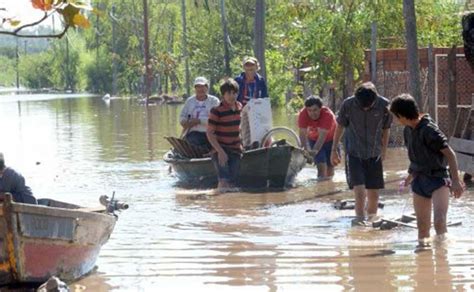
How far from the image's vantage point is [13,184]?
9617mm

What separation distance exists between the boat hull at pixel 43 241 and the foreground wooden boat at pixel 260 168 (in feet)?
22.3

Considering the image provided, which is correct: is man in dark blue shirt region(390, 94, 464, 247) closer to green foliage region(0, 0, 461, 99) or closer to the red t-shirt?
green foliage region(0, 0, 461, 99)

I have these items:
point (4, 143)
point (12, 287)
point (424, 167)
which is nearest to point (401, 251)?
point (424, 167)

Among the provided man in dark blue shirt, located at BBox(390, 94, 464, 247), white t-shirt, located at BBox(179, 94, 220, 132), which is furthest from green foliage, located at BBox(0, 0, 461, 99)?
man in dark blue shirt, located at BBox(390, 94, 464, 247)

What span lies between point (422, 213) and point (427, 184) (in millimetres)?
353

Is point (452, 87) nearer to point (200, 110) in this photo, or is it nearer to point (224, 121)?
point (224, 121)

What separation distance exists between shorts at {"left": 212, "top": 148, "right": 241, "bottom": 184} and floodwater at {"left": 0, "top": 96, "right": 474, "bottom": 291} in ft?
1.60

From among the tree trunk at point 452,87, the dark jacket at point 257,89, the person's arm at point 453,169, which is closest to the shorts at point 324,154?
the dark jacket at point 257,89

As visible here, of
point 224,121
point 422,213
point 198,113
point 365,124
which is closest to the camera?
point 422,213

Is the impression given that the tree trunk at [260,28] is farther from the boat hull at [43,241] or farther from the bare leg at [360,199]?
the boat hull at [43,241]

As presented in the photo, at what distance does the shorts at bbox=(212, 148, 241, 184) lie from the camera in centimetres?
1625

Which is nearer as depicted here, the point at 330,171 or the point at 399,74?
the point at 330,171

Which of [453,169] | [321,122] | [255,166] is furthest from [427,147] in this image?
[321,122]

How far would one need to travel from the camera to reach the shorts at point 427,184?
1018 centimetres
